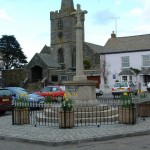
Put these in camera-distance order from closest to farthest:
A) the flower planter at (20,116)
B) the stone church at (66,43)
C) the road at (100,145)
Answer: the road at (100,145) → the flower planter at (20,116) → the stone church at (66,43)

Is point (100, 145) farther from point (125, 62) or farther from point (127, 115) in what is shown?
point (125, 62)

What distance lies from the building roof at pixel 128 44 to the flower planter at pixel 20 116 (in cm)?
3238

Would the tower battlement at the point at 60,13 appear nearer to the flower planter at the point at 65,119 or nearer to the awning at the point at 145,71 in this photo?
the awning at the point at 145,71

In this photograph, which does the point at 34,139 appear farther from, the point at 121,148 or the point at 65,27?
the point at 65,27

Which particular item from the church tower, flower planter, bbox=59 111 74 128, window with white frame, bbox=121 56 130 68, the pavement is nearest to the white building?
window with white frame, bbox=121 56 130 68

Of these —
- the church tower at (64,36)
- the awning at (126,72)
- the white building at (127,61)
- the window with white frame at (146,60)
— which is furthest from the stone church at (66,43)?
the window with white frame at (146,60)

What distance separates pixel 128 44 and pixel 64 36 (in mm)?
25918

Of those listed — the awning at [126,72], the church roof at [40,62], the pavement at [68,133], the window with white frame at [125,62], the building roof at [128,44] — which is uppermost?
the building roof at [128,44]

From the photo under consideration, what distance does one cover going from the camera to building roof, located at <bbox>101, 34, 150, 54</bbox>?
1745 inches

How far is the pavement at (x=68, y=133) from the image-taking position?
9.95 meters

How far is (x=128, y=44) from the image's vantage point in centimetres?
4597

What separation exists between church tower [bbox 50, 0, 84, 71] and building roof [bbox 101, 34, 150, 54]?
2101 centimetres

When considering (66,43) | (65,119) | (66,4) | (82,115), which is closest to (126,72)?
(66,43)

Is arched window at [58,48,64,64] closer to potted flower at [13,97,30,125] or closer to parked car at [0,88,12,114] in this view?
parked car at [0,88,12,114]
